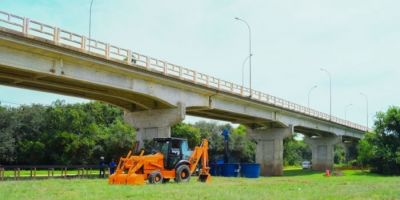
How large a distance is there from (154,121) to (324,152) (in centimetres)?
5205

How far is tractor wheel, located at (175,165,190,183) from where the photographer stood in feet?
90.0

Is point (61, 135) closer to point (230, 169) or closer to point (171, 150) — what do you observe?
point (230, 169)

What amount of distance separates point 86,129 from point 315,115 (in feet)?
103

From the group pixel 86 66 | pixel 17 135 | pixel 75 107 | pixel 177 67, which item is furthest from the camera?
pixel 75 107

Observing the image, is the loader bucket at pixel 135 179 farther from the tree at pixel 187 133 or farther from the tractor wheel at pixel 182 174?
the tree at pixel 187 133

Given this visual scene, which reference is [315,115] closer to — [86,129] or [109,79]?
[86,129]

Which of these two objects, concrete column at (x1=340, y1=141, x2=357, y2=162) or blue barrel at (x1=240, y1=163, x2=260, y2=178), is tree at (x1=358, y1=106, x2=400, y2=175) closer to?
blue barrel at (x1=240, y1=163, x2=260, y2=178)

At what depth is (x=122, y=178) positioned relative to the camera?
25516 mm

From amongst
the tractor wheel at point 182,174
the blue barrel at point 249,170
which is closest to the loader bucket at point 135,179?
the tractor wheel at point 182,174

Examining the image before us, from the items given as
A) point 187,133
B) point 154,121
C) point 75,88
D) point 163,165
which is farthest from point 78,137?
point 163,165

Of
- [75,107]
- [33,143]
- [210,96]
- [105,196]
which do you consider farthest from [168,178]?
[75,107]

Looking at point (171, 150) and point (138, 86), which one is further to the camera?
point (138, 86)

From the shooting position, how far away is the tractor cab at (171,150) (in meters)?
27.6

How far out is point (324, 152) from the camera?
8812cm
